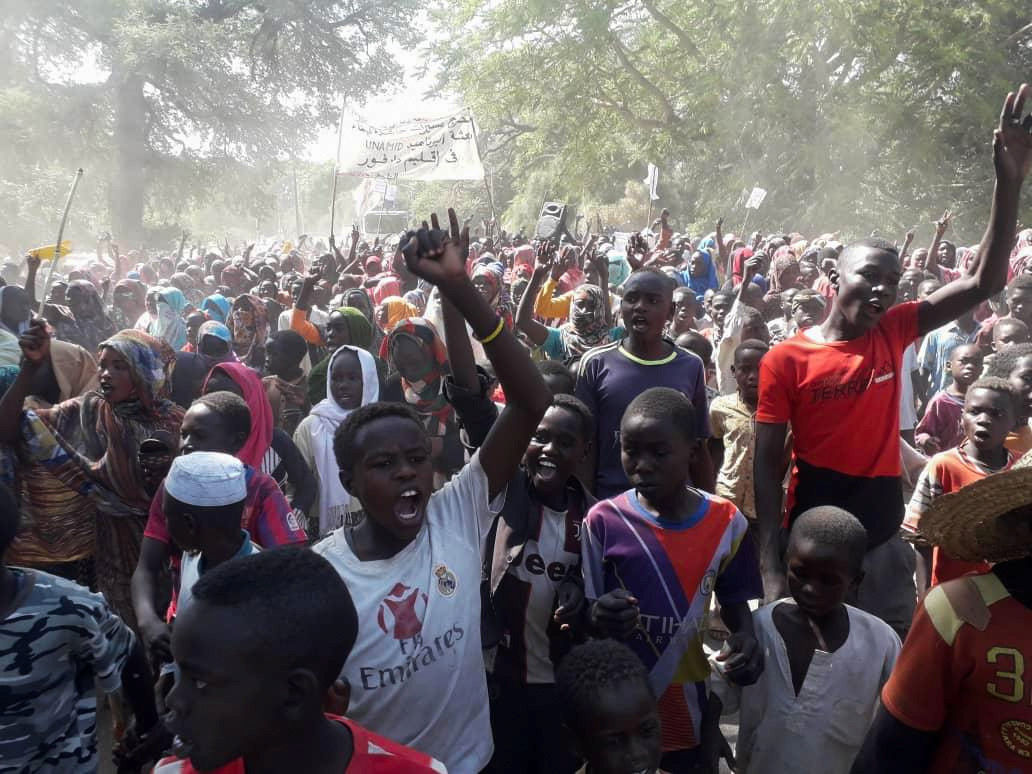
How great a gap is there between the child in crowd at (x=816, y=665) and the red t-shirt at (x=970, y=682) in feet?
2.42

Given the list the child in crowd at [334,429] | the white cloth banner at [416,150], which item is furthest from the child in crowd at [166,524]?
the white cloth banner at [416,150]

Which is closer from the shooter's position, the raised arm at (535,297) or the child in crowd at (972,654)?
the child in crowd at (972,654)

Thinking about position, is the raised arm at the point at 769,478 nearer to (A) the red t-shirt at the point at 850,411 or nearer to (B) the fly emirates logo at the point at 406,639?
(A) the red t-shirt at the point at 850,411

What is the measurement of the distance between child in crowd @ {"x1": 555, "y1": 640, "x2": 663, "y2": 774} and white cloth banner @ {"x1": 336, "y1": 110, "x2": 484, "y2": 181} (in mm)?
10142

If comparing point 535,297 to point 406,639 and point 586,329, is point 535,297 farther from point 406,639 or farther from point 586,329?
point 406,639

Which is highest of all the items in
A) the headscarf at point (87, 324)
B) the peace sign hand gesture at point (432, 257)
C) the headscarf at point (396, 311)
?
the peace sign hand gesture at point (432, 257)

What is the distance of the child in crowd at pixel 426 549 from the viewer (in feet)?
6.51

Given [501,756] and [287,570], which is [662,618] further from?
[287,570]

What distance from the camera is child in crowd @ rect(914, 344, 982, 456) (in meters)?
4.68

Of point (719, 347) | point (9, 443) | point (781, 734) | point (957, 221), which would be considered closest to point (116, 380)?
point (9, 443)

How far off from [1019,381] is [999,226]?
4.27ft

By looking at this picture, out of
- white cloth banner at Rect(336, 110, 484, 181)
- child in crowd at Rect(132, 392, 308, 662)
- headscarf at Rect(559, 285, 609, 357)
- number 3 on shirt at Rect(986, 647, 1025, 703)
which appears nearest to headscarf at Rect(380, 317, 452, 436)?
headscarf at Rect(559, 285, 609, 357)

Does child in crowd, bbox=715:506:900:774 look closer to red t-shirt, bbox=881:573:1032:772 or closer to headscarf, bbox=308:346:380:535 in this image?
red t-shirt, bbox=881:573:1032:772

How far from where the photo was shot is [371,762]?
1.54 m
